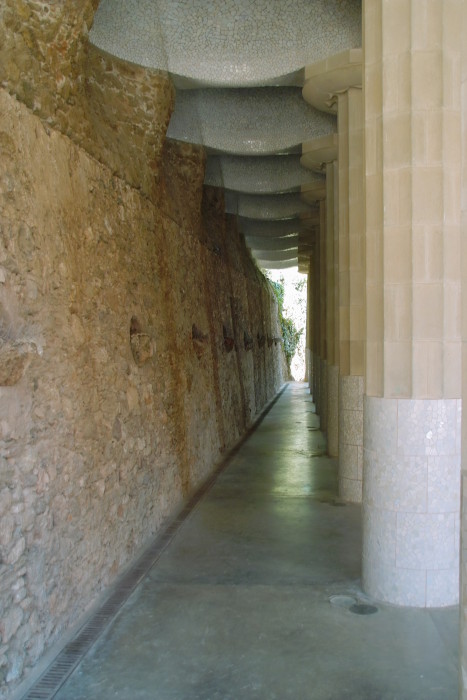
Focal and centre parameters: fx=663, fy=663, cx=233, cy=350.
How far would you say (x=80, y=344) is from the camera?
185 inches

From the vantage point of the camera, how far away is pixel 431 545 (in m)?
4.46

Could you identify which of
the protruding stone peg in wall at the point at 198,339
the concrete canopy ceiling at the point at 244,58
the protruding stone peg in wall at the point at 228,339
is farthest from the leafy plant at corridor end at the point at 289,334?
the protruding stone peg in wall at the point at 198,339

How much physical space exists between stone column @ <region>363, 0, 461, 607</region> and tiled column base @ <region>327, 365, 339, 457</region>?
18.3 feet

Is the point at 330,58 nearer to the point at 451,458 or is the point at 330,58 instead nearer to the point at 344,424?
the point at 344,424

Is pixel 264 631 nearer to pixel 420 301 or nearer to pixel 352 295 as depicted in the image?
pixel 420 301

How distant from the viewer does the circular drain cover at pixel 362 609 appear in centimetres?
443

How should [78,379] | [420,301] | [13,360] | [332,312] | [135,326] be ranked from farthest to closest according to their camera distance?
[332,312] → [135,326] → [78,379] → [420,301] → [13,360]

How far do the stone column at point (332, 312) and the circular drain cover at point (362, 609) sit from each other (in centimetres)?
541

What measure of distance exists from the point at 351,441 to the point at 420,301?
3.48 meters

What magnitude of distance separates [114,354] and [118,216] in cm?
127

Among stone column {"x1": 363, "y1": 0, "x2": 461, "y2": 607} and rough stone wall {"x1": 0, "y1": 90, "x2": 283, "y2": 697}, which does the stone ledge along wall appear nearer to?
rough stone wall {"x1": 0, "y1": 90, "x2": 283, "y2": 697}

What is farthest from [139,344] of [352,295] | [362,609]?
[352,295]

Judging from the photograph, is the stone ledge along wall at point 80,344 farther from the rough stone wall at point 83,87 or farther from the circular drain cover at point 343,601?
the circular drain cover at point 343,601

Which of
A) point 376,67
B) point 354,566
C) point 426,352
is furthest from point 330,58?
point 354,566
